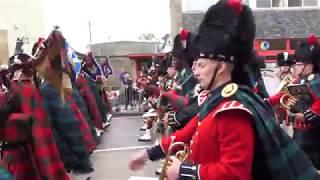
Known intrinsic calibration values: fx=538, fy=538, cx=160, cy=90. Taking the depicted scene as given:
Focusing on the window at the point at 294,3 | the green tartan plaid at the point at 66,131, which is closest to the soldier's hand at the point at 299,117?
the green tartan plaid at the point at 66,131

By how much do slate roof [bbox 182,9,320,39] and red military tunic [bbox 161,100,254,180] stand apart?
17469mm

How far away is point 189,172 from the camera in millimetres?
2328

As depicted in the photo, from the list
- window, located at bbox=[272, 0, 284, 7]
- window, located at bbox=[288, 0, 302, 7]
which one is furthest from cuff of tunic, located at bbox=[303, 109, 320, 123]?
window, located at bbox=[288, 0, 302, 7]

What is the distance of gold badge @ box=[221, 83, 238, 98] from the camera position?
2389 mm

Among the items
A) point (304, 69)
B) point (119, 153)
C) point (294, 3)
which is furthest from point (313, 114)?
point (294, 3)

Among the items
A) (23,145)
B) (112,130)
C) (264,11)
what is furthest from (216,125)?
(264,11)

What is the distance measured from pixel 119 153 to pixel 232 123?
7.52 metres

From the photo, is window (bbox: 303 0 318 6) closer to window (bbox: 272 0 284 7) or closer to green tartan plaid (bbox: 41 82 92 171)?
window (bbox: 272 0 284 7)

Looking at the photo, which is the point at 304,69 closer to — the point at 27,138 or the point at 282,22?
the point at 27,138

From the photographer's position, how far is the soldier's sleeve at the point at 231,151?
221 cm

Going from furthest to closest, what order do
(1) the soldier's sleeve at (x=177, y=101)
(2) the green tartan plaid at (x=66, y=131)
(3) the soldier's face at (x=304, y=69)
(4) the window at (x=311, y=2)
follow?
(4) the window at (x=311, y=2) → (3) the soldier's face at (x=304, y=69) → (1) the soldier's sleeve at (x=177, y=101) → (2) the green tartan plaid at (x=66, y=131)

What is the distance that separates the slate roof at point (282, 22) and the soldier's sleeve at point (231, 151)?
17.5 m

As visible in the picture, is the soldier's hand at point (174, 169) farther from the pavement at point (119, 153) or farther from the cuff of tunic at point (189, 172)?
the pavement at point (119, 153)

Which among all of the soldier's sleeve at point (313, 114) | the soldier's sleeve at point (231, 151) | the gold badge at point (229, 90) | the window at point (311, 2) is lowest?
the soldier's sleeve at point (313, 114)
